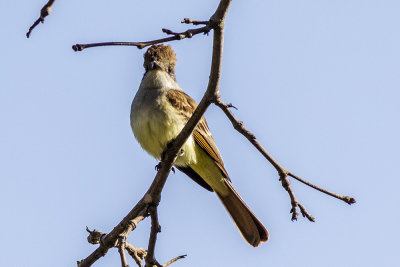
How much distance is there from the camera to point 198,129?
A: 6.80m

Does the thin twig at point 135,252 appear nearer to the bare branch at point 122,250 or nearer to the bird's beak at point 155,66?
the bare branch at point 122,250

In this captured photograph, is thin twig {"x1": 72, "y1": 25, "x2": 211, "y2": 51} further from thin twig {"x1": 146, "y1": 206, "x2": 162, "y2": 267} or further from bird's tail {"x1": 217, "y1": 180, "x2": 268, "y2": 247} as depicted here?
bird's tail {"x1": 217, "y1": 180, "x2": 268, "y2": 247}

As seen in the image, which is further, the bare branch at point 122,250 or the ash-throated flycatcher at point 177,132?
the ash-throated flycatcher at point 177,132

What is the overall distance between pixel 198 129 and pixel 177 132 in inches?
11.5

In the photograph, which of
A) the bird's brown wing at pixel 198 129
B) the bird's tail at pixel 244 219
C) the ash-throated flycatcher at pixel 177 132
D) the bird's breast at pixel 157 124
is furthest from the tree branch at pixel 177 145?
the bird's tail at pixel 244 219

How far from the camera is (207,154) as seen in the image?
6.98m

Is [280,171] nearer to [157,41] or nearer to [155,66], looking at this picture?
[157,41]

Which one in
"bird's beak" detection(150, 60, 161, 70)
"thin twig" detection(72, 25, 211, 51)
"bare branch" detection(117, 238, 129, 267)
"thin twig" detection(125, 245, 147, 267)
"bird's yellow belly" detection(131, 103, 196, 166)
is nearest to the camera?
"thin twig" detection(72, 25, 211, 51)

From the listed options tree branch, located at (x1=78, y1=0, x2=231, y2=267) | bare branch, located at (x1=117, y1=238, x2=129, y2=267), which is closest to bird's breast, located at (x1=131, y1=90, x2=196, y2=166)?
tree branch, located at (x1=78, y1=0, x2=231, y2=267)

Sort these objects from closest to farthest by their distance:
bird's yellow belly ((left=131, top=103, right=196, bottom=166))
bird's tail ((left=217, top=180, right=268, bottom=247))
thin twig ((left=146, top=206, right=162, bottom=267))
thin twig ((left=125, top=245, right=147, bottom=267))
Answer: thin twig ((left=146, top=206, right=162, bottom=267))
thin twig ((left=125, top=245, right=147, bottom=267))
bird's yellow belly ((left=131, top=103, right=196, bottom=166))
bird's tail ((left=217, top=180, right=268, bottom=247))

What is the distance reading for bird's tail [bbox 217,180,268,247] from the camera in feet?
22.2

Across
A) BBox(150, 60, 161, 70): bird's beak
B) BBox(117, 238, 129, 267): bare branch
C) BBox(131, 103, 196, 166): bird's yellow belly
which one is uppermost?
BBox(150, 60, 161, 70): bird's beak

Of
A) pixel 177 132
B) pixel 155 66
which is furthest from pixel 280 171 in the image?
pixel 155 66

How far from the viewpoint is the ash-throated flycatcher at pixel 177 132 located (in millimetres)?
6617
